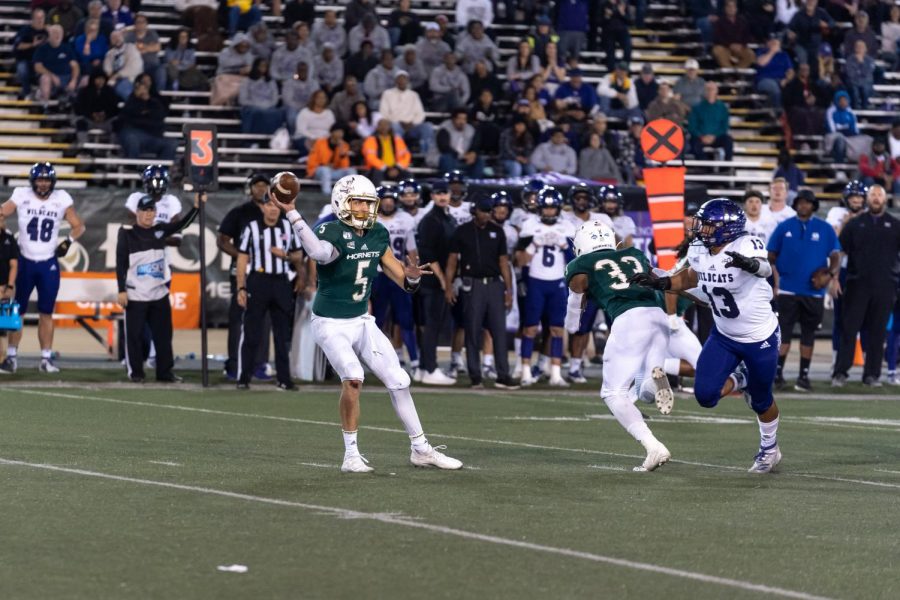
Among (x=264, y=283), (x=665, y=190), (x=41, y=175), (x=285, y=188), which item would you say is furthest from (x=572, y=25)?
(x=285, y=188)

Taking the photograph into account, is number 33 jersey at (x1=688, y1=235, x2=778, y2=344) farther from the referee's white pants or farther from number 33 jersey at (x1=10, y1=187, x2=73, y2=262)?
number 33 jersey at (x1=10, y1=187, x2=73, y2=262)

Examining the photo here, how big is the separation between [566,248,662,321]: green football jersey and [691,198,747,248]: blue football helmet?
586 mm

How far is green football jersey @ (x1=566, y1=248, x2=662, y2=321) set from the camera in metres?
10.3

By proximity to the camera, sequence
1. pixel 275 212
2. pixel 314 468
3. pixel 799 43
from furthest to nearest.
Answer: pixel 799 43 → pixel 275 212 → pixel 314 468

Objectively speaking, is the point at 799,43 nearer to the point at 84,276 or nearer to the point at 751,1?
the point at 751,1

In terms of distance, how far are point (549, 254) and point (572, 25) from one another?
33.7 ft

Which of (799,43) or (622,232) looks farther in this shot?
(799,43)

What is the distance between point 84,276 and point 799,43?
1376cm

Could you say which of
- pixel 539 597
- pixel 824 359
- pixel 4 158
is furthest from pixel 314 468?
pixel 4 158

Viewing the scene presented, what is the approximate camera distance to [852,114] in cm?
2583

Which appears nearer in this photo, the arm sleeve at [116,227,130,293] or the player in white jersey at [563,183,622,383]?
the arm sleeve at [116,227,130,293]

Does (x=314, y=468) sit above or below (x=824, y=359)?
above

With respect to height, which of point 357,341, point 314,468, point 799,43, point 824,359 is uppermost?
point 799,43

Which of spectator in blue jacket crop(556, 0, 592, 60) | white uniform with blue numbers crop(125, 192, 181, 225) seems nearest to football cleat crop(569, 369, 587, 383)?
white uniform with blue numbers crop(125, 192, 181, 225)
